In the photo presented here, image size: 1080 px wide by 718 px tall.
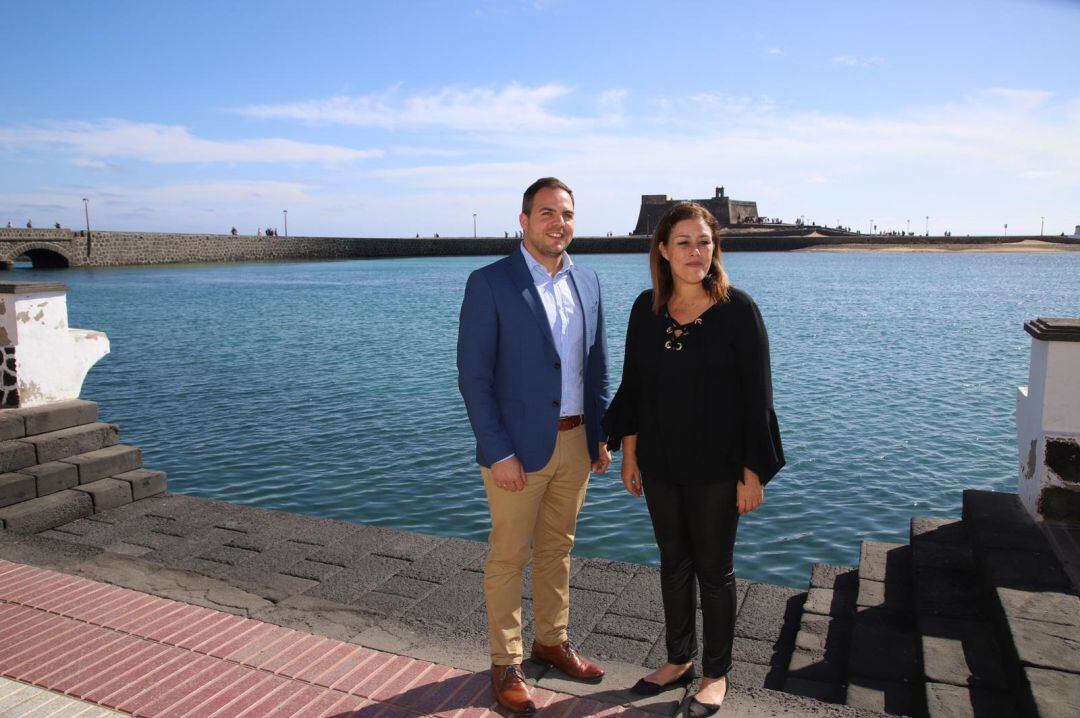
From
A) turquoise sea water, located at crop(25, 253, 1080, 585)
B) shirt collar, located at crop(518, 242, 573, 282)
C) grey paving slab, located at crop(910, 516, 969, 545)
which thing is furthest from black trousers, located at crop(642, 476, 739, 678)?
turquoise sea water, located at crop(25, 253, 1080, 585)

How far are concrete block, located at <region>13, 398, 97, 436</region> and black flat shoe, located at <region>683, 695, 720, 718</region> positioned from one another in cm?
552

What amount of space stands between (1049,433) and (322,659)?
3.76 metres

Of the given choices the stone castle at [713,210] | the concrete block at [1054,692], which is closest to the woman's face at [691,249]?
the concrete block at [1054,692]

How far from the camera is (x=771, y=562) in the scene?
6891 millimetres

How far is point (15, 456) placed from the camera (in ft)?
19.7

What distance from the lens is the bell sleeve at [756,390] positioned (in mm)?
2938

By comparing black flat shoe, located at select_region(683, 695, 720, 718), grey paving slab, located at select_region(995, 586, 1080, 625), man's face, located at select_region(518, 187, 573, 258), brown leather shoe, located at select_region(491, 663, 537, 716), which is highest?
man's face, located at select_region(518, 187, 573, 258)

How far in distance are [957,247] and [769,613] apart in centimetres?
11447

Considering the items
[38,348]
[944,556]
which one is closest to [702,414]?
[944,556]

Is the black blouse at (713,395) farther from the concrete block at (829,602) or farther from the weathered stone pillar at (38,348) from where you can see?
the weathered stone pillar at (38,348)

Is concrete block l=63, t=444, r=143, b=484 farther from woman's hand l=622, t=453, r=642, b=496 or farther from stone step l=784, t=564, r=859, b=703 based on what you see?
stone step l=784, t=564, r=859, b=703

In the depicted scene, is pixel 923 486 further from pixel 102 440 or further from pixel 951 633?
pixel 102 440

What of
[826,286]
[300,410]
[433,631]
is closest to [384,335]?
[300,410]

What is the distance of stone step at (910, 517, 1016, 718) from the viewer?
309cm
